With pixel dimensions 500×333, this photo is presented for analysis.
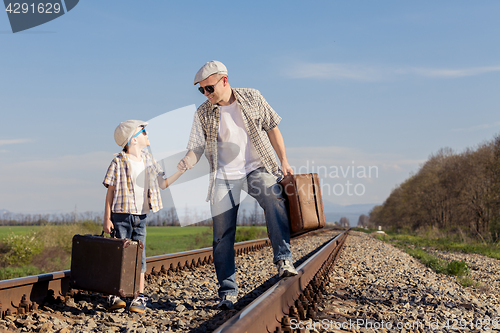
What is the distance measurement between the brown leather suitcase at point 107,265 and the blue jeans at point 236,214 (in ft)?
2.38

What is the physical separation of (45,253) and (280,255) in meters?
17.1

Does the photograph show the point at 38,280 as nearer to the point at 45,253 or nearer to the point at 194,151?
the point at 194,151

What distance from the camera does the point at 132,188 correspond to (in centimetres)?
365

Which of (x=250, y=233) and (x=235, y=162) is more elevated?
(x=235, y=162)

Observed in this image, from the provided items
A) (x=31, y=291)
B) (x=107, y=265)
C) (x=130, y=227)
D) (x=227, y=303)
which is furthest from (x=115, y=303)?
(x=227, y=303)

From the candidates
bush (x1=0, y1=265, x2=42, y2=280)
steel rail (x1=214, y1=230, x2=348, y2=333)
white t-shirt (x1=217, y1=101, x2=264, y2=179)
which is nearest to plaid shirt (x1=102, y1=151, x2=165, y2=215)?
white t-shirt (x1=217, y1=101, x2=264, y2=179)

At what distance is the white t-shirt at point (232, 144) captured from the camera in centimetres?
365

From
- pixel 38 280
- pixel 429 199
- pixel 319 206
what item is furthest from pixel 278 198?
pixel 429 199

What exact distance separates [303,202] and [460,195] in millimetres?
39224

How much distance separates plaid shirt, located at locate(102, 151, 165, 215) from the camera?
140 inches

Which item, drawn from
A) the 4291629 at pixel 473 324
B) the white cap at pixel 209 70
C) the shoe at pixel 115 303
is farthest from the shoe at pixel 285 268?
the white cap at pixel 209 70

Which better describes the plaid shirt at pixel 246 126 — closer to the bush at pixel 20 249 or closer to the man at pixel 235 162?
the man at pixel 235 162

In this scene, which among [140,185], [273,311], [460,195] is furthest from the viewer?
[460,195]

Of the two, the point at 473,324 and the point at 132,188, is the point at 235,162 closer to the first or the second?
the point at 132,188
